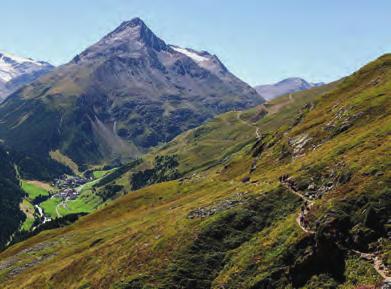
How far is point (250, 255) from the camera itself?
3423 inches

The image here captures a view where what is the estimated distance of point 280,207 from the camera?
330ft

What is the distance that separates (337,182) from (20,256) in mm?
125315

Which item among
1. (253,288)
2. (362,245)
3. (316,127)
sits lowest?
(253,288)

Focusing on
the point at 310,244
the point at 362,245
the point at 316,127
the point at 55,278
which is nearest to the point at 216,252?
the point at 310,244

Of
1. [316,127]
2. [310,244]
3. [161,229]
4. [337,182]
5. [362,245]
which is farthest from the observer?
[316,127]

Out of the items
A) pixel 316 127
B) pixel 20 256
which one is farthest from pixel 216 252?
pixel 20 256

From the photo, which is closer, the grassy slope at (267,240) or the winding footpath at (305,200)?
the grassy slope at (267,240)

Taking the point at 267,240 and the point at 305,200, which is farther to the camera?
the point at 305,200

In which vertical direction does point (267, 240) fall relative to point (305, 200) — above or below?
below

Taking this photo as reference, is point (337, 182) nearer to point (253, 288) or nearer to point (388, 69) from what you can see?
point (253, 288)

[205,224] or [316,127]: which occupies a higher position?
[316,127]

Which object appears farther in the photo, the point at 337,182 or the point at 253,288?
the point at 337,182

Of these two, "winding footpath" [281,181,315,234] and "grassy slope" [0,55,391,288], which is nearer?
"grassy slope" [0,55,391,288]

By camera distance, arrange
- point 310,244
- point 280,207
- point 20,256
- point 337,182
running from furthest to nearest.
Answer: point 20,256 → point 280,207 → point 337,182 → point 310,244
